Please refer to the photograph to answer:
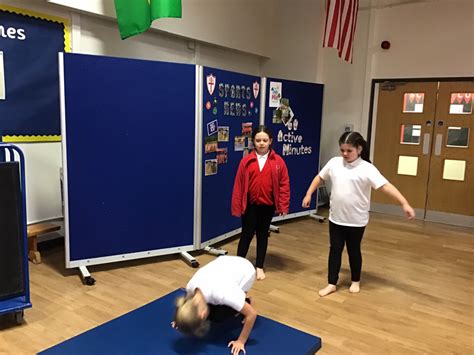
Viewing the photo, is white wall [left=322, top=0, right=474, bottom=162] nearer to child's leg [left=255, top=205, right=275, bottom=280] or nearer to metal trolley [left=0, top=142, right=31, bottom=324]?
child's leg [left=255, top=205, right=275, bottom=280]

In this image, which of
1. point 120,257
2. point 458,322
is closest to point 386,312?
point 458,322

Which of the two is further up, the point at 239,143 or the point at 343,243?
the point at 239,143

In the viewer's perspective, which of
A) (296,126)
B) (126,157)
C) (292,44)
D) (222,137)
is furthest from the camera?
(292,44)

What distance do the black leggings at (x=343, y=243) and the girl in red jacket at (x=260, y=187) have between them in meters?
0.46

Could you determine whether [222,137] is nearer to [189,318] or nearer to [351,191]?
[351,191]

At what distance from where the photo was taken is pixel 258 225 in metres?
3.69

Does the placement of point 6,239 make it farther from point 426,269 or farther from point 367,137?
point 367,137

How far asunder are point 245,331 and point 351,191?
4.62ft

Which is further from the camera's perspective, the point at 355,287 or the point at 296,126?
the point at 296,126

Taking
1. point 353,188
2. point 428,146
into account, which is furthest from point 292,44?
point 353,188

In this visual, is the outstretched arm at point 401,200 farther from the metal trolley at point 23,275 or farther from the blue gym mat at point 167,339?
the metal trolley at point 23,275

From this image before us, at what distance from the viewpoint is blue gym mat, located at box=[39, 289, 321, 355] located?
2.35 meters

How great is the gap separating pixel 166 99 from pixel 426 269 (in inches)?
115

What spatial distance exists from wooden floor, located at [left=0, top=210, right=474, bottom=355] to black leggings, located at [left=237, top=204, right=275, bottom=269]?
0.27 meters
